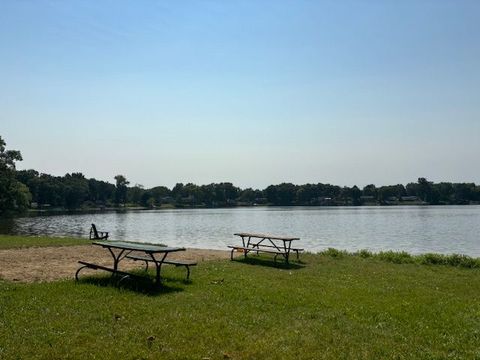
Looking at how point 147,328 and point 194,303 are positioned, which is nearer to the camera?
point 147,328

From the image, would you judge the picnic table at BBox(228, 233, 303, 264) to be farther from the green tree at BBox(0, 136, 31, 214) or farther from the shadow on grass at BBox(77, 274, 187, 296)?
the green tree at BBox(0, 136, 31, 214)

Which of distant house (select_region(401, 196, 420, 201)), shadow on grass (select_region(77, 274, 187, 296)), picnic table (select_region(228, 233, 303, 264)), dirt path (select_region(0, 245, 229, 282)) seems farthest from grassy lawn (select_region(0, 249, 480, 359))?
distant house (select_region(401, 196, 420, 201))

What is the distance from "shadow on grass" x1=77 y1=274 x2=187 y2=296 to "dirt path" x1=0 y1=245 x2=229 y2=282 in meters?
1.22

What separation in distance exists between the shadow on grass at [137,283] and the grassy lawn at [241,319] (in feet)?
0.14

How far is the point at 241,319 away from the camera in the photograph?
730 centimetres

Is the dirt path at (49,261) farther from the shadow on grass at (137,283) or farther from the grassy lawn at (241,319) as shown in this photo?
the grassy lawn at (241,319)

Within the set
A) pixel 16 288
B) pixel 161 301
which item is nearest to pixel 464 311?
pixel 161 301

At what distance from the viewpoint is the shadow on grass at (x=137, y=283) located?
31.4 ft

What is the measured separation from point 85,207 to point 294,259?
134955mm

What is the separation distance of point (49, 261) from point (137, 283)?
19.6ft

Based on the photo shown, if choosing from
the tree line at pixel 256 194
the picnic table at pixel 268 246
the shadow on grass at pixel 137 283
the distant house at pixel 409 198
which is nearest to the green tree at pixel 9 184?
the picnic table at pixel 268 246

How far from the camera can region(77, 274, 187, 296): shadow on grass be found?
31.4 ft

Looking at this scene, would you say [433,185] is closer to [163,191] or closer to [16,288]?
[163,191]

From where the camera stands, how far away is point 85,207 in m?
142
